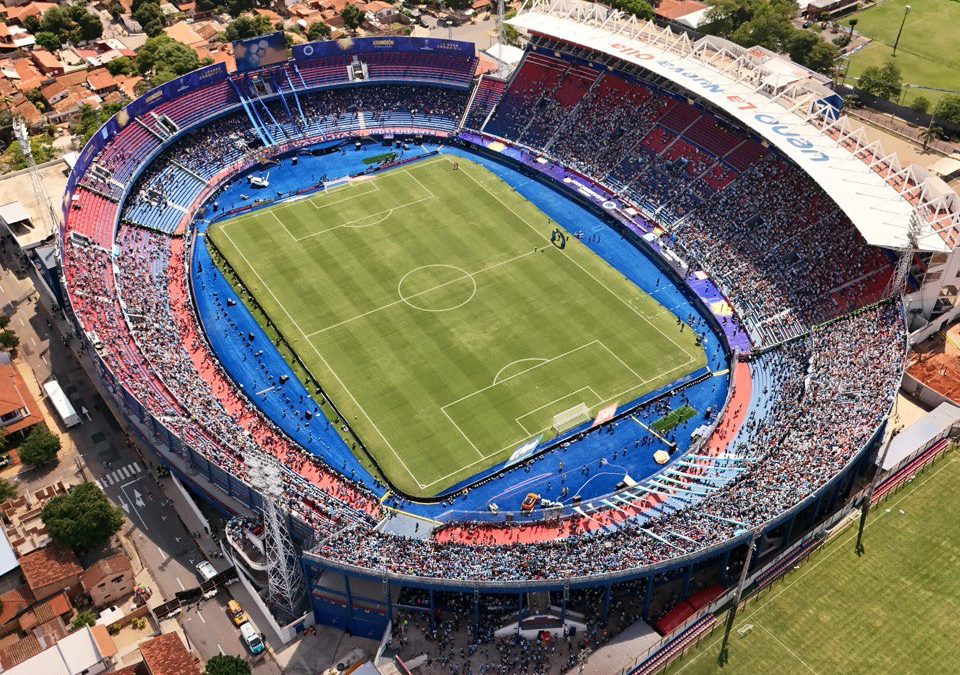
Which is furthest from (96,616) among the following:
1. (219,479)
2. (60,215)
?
(60,215)

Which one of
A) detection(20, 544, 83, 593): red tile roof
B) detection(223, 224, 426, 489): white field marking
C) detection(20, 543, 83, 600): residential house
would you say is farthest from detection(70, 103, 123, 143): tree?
detection(20, 543, 83, 600): residential house

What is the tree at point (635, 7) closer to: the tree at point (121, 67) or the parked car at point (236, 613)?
the tree at point (121, 67)

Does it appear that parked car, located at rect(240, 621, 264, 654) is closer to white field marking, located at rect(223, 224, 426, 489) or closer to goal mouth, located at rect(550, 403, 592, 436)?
white field marking, located at rect(223, 224, 426, 489)

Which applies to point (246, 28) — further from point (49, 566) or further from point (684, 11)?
point (49, 566)

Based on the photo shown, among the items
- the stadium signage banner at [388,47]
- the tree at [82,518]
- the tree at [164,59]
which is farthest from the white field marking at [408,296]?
the tree at [164,59]

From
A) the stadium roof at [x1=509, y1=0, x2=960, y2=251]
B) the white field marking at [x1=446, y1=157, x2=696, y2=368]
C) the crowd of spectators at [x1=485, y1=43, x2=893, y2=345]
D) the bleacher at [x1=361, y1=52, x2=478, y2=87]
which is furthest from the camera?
the bleacher at [x1=361, y1=52, x2=478, y2=87]

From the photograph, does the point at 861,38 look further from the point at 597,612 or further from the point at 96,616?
the point at 96,616
